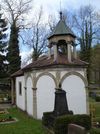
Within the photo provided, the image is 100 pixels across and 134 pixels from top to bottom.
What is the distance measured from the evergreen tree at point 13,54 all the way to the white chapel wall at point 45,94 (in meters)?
22.4

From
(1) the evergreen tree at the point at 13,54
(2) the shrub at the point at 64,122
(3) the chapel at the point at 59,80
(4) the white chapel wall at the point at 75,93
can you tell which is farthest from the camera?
(1) the evergreen tree at the point at 13,54

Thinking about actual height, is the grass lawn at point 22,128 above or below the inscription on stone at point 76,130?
below

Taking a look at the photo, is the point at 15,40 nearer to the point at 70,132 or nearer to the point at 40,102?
the point at 40,102

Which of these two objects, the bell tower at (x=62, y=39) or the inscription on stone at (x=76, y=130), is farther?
the bell tower at (x=62, y=39)

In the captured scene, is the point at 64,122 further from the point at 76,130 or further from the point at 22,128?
the point at 76,130

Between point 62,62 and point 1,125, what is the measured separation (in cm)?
712

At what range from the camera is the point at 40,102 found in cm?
2614

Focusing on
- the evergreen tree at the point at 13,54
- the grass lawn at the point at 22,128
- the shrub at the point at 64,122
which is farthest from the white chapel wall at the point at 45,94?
the evergreen tree at the point at 13,54

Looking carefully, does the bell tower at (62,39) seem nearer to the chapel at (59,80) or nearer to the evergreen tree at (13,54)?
the chapel at (59,80)

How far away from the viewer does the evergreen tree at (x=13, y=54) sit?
4834cm

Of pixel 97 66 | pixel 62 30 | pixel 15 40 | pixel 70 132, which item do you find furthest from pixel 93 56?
pixel 70 132

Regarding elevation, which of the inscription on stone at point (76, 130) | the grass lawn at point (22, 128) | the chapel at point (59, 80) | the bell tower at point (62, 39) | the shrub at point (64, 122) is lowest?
the grass lawn at point (22, 128)

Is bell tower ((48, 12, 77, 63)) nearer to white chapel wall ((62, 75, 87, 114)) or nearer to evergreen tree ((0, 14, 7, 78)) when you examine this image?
white chapel wall ((62, 75, 87, 114))

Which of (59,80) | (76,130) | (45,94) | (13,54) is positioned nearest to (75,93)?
(59,80)
